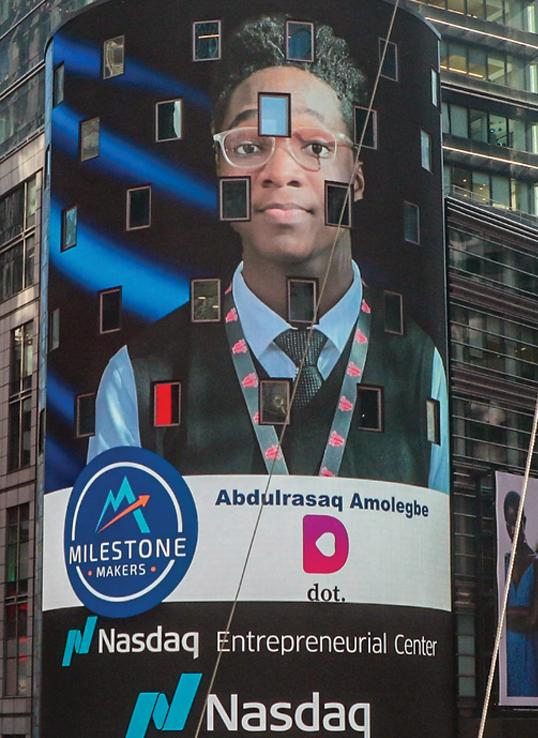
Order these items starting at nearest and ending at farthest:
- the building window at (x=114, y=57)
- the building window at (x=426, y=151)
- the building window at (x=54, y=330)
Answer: the building window at (x=114, y=57)
the building window at (x=54, y=330)
the building window at (x=426, y=151)

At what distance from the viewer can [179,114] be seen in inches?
1981

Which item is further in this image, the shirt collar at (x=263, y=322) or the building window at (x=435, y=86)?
the building window at (x=435, y=86)

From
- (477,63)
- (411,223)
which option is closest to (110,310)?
(411,223)

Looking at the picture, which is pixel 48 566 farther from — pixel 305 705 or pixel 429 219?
pixel 429 219

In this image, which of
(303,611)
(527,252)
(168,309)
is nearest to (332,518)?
(303,611)

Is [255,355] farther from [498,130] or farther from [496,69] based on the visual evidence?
[496,69]

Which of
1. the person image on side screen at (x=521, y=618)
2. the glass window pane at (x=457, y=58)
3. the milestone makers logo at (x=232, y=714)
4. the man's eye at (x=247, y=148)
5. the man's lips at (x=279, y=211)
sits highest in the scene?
the glass window pane at (x=457, y=58)

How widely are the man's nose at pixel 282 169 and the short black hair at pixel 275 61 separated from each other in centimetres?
192

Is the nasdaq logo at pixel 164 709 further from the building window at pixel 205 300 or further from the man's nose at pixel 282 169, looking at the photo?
the man's nose at pixel 282 169

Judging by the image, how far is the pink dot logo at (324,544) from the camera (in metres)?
47.5

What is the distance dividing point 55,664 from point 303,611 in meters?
7.87

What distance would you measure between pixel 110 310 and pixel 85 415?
3.21 m

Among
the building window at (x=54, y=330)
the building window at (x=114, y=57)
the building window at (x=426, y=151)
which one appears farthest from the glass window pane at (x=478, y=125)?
the building window at (x=54, y=330)

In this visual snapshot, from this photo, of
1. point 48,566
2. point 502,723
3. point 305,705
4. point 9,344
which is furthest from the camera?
point 9,344
